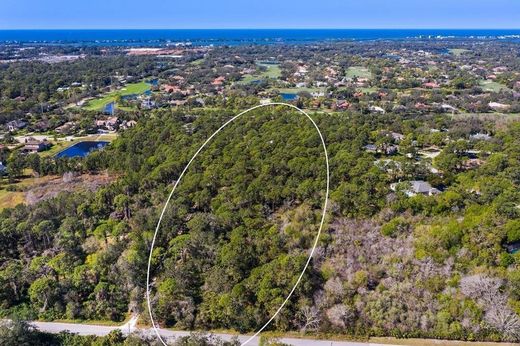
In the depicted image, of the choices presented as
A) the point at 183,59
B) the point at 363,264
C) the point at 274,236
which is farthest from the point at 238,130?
the point at 183,59

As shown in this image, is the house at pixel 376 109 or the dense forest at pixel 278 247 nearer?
the dense forest at pixel 278 247

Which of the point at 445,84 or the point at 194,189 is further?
the point at 445,84

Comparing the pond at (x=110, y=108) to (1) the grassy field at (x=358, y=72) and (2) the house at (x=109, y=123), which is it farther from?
(1) the grassy field at (x=358, y=72)

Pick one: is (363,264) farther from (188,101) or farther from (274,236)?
(188,101)

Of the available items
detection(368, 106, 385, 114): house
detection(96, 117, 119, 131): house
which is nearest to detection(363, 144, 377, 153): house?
detection(368, 106, 385, 114): house

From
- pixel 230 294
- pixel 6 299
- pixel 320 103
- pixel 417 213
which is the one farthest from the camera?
pixel 320 103

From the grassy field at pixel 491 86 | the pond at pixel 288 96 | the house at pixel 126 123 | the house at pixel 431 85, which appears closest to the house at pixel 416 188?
the house at pixel 126 123

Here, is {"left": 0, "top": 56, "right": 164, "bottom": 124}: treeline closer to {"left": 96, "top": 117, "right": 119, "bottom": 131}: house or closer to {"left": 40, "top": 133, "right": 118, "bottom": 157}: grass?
{"left": 96, "top": 117, "right": 119, "bottom": 131}: house
